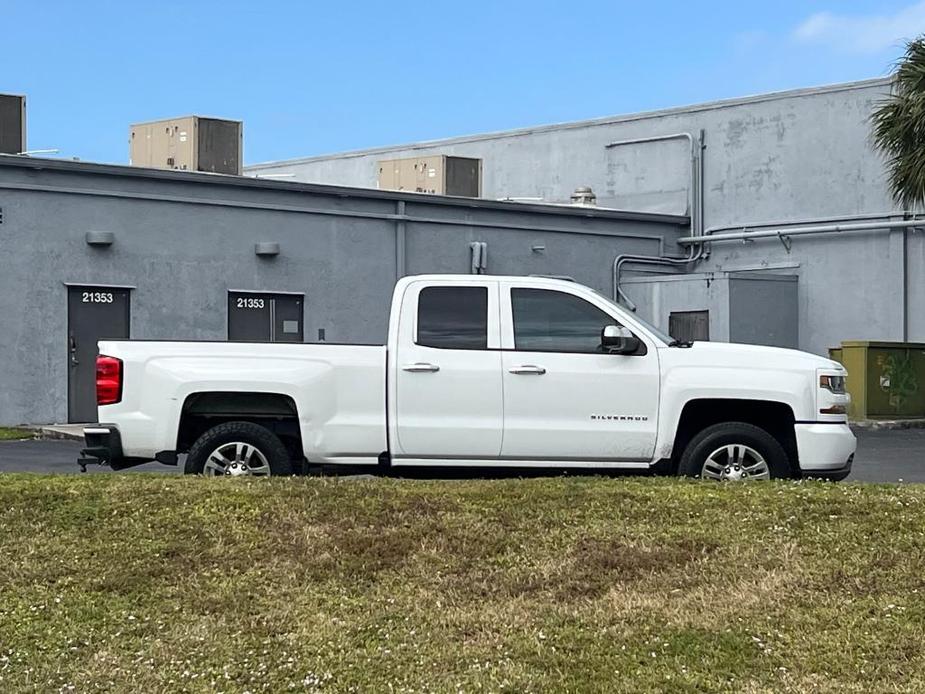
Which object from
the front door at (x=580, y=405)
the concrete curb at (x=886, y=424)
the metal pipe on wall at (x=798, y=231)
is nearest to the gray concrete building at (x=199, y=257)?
the metal pipe on wall at (x=798, y=231)

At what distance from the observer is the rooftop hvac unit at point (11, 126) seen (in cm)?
2252

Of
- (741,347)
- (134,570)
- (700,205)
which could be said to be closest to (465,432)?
(741,347)

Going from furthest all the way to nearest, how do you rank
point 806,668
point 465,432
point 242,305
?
point 242,305 → point 465,432 → point 806,668

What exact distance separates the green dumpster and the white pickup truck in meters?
13.9

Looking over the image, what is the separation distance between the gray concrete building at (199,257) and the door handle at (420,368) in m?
13.4

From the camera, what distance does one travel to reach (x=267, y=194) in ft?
80.1

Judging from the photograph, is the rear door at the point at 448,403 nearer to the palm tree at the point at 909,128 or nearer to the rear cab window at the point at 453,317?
the rear cab window at the point at 453,317

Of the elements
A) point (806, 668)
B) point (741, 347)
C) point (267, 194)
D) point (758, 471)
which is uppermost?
point (267, 194)

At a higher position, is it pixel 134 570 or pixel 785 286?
pixel 785 286

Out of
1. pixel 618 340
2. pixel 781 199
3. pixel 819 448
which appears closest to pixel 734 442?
pixel 819 448

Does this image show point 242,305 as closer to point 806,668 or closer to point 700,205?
point 700,205

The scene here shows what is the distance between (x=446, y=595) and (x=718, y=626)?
1.51m

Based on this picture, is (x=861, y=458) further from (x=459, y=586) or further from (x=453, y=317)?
(x=459, y=586)

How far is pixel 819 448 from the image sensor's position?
1036cm
